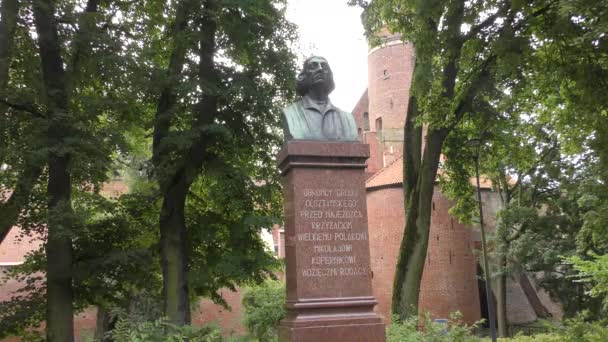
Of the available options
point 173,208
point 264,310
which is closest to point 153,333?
point 173,208

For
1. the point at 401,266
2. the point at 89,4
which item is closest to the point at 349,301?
the point at 401,266

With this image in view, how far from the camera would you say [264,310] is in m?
15.8

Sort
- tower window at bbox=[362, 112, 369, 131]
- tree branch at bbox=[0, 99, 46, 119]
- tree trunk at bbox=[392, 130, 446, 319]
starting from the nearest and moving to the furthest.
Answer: tree branch at bbox=[0, 99, 46, 119], tree trunk at bbox=[392, 130, 446, 319], tower window at bbox=[362, 112, 369, 131]

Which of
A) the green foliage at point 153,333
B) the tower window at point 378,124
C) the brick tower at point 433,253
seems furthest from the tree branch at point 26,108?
the tower window at point 378,124

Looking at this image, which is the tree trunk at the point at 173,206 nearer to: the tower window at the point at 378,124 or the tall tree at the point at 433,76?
the tall tree at the point at 433,76

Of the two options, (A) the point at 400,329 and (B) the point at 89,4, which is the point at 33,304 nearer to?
(B) the point at 89,4

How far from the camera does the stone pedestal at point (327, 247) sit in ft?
21.1

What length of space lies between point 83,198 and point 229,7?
5.01 metres

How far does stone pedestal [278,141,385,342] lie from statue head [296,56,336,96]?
96 centimetres

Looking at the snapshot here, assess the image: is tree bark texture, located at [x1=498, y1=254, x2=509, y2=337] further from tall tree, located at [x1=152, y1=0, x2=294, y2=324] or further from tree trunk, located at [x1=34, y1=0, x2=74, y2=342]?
tree trunk, located at [x1=34, y1=0, x2=74, y2=342]

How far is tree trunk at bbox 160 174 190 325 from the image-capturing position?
12.5 metres

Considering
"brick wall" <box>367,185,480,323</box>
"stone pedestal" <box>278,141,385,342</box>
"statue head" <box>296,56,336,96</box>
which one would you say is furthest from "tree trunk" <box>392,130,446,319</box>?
"brick wall" <box>367,185,480,323</box>

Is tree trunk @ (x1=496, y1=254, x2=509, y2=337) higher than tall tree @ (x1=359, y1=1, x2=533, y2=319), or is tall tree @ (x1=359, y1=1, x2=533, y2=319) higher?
tall tree @ (x1=359, y1=1, x2=533, y2=319)

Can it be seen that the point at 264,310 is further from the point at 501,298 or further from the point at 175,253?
the point at 501,298
